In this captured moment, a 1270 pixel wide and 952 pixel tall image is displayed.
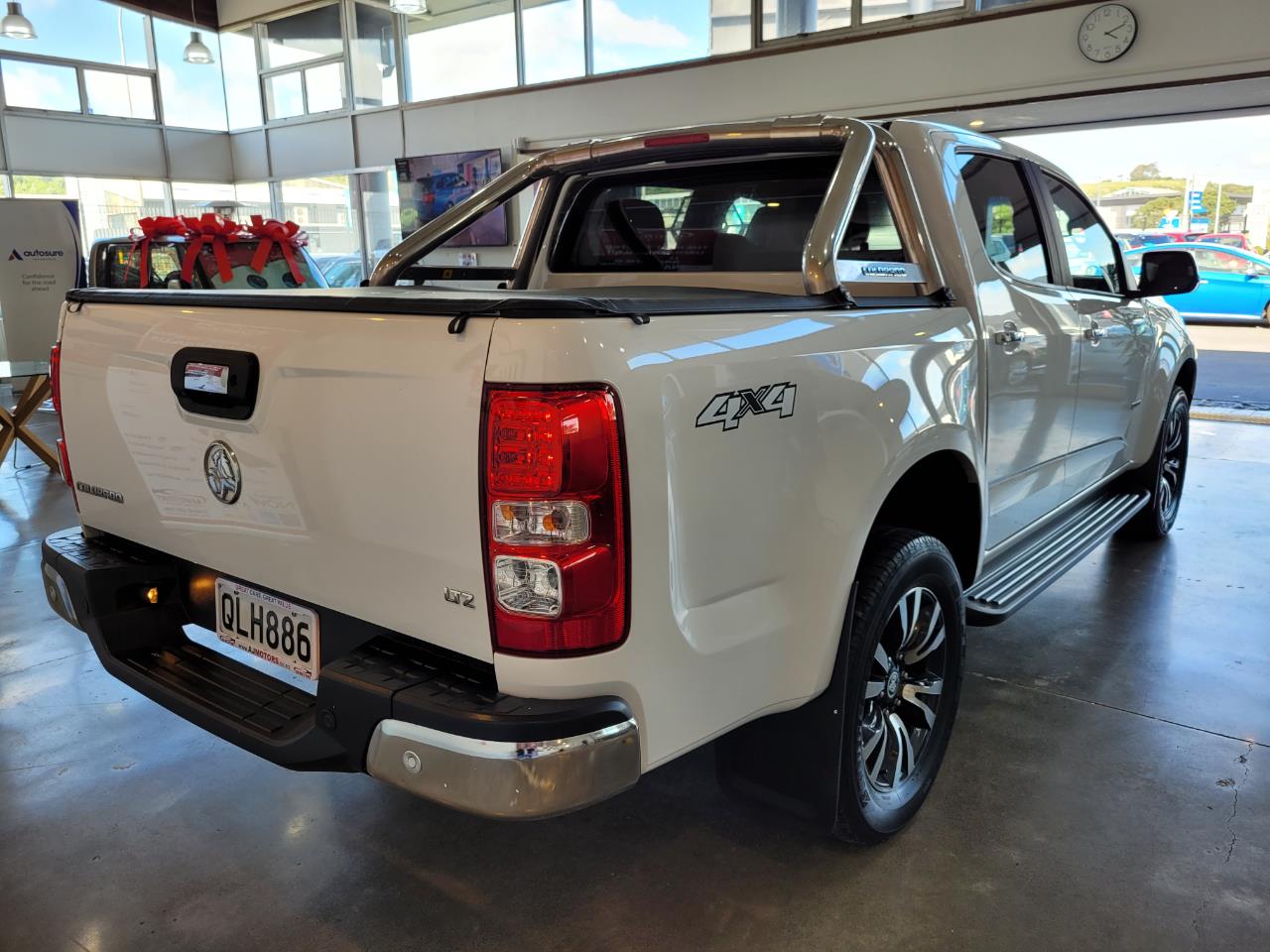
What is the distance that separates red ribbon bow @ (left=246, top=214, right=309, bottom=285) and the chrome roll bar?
5.28 m

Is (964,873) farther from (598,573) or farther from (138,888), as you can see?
(138,888)

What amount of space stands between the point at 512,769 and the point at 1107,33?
8.95 meters

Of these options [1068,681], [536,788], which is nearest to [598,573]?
[536,788]

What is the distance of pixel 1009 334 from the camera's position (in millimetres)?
2572

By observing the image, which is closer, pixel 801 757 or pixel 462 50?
pixel 801 757

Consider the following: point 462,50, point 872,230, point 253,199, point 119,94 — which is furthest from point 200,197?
point 872,230

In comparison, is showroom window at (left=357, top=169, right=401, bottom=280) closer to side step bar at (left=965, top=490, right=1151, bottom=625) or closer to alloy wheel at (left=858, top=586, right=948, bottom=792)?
side step bar at (left=965, top=490, right=1151, bottom=625)

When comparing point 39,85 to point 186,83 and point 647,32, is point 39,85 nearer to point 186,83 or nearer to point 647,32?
point 186,83

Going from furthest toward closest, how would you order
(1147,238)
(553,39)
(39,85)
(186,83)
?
(186,83) < (1147,238) < (39,85) < (553,39)

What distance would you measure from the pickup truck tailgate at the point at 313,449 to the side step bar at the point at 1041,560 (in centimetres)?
162

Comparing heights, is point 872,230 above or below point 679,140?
below

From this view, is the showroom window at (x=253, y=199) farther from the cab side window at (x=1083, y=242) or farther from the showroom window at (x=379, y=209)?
the cab side window at (x=1083, y=242)

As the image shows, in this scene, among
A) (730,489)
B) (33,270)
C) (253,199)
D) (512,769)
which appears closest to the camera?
(512,769)

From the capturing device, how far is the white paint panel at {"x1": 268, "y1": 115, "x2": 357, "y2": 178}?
14.6 metres
